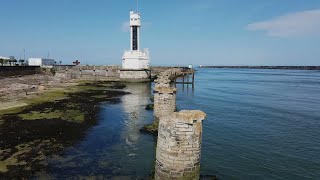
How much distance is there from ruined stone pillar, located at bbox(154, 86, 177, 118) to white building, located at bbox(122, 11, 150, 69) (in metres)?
44.3

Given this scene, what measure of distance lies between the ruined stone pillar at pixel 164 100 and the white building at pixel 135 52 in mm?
44292

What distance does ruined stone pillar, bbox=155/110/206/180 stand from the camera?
42.4 feet

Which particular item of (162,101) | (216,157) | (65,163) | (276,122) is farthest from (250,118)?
(65,163)

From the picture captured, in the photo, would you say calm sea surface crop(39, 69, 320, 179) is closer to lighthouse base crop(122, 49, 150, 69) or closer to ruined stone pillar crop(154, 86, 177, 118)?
ruined stone pillar crop(154, 86, 177, 118)

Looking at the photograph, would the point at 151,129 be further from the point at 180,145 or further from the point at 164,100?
the point at 180,145

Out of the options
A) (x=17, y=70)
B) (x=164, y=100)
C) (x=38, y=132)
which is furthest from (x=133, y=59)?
(x=38, y=132)

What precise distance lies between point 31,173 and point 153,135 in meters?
10.1

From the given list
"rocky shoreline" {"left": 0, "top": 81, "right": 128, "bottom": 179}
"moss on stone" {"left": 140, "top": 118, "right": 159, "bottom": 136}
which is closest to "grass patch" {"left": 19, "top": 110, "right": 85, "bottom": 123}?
"rocky shoreline" {"left": 0, "top": 81, "right": 128, "bottom": 179}

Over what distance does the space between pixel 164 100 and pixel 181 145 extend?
12040mm

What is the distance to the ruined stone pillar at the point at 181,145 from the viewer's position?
12.9 m

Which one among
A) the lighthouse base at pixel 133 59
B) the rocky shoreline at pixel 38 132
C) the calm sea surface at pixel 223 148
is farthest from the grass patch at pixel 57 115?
the lighthouse base at pixel 133 59

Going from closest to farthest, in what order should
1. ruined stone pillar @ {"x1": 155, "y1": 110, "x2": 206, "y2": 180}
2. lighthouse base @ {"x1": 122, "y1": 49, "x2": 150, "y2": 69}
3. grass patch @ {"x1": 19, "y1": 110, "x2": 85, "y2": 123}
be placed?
1. ruined stone pillar @ {"x1": 155, "y1": 110, "x2": 206, "y2": 180}
2. grass patch @ {"x1": 19, "y1": 110, "x2": 85, "y2": 123}
3. lighthouse base @ {"x1": 122, "y1": 49, "x2": 150, "y2": 69}

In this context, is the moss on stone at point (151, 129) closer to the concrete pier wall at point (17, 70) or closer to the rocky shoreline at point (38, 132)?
the rocky shoreline at point (38, 132)

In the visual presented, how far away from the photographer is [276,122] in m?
29.9
